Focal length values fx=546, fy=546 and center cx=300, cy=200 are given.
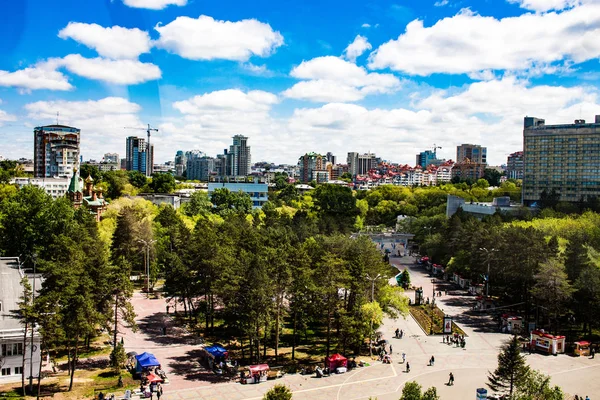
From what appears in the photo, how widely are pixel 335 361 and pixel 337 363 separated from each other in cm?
18

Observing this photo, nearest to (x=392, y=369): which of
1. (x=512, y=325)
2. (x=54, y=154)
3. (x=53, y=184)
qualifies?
(x=512, y=325)

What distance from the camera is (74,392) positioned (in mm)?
26797

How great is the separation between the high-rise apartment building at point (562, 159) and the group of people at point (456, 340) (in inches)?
2544

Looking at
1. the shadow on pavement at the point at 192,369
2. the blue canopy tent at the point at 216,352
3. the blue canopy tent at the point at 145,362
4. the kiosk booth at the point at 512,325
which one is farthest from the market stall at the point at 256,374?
the kiosk booth at the point at 512,325

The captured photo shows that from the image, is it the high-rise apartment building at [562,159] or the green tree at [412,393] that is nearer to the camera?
the green tree at [412,393]

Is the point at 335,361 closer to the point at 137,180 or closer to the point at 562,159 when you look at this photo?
the point at 562,159

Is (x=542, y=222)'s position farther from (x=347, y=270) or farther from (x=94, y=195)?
(x=94, y=195)

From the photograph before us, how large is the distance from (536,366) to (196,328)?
882 inches

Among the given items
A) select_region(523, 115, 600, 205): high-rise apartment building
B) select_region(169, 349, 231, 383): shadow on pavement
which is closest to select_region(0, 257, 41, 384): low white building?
select_region(169, 349, 231, 383): shadow on pavement

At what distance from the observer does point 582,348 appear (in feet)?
115

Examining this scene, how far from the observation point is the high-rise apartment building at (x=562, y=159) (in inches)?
3487

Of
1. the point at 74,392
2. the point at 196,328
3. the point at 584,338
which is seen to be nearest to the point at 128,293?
the point at 74,392

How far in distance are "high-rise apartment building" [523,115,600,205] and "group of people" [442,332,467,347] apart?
64.6m

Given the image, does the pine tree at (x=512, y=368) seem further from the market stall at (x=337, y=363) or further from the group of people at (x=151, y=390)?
the group of people at (x=151, y=390)
